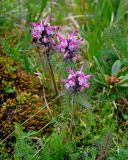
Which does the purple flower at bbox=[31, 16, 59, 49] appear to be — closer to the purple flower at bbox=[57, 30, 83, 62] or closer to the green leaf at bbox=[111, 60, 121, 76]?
the purple flower at bbox=[57, 30, 83, 62]

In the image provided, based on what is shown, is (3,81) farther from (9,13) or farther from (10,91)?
(9,13)

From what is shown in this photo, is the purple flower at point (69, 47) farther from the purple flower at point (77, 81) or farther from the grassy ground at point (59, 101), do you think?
the purple flower at point (77, 81)

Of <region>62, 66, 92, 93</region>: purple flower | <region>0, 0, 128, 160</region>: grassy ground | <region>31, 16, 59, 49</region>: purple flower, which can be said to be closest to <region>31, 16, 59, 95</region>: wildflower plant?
<region>31, 16, 59, 49</region>: purple flower

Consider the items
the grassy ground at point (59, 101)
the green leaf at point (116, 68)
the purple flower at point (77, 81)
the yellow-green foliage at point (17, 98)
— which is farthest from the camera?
the green leaf at point (116, 68)

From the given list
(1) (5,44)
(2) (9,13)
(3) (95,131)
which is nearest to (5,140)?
(3) (95,131)

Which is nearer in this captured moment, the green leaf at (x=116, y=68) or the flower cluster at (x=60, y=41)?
the flower cluster at (x=60, y=41)

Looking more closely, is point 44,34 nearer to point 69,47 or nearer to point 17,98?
point 69,47

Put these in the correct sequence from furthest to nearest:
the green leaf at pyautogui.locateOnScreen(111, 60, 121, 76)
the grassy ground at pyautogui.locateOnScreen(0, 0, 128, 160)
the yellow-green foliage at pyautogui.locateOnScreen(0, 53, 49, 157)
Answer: the green leaf at pyautogui.locateOnScreen(111, 60, 121, 76) → the yellow-green foliage at pyautogui.locateOnScreen(0, 53, 49, 157) → the grassy ground at pyautogui.locateOnScreen(0, 0, 128, 160)

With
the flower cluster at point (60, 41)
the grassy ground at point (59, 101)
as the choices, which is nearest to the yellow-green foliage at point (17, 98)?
the grassy ground at point (59, 101)
